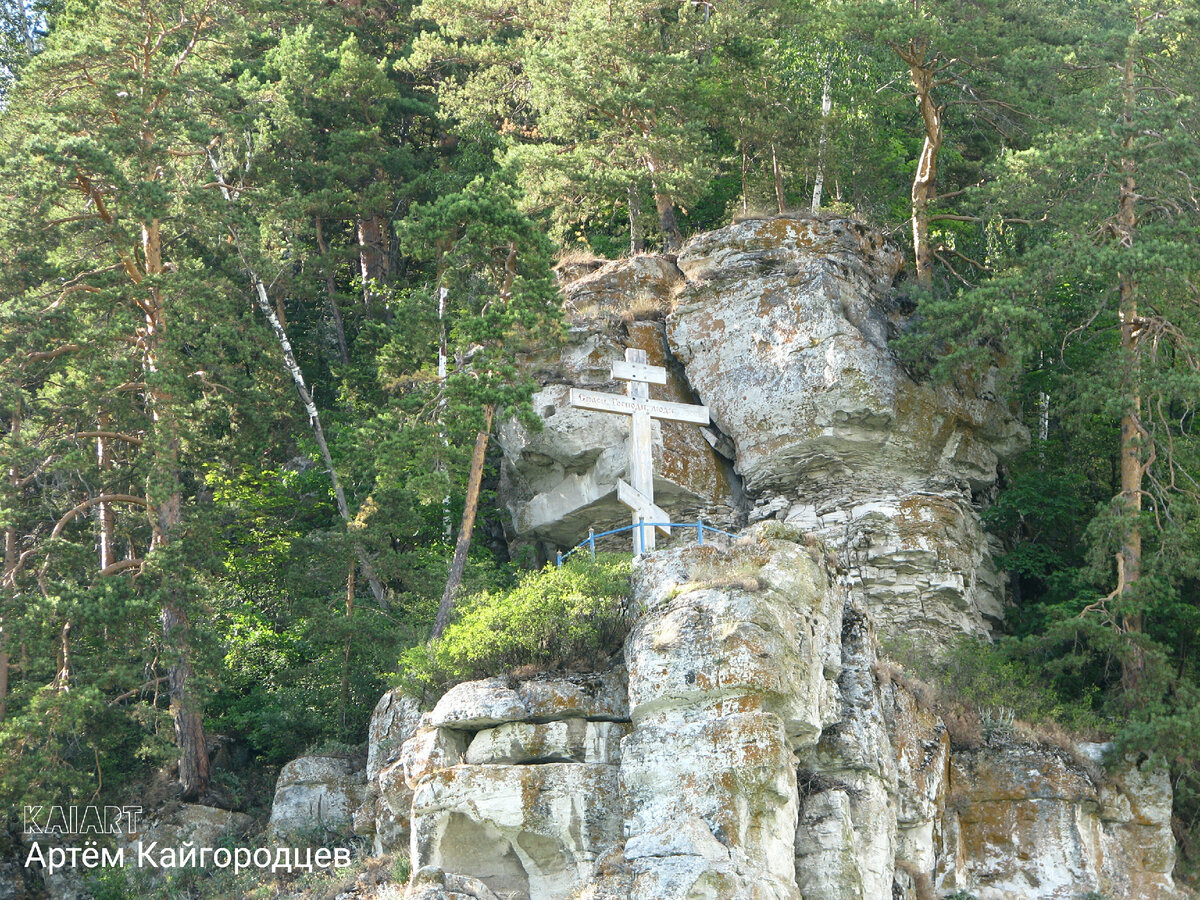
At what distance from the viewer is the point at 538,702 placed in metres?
13.2

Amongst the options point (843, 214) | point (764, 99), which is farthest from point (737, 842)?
point (764, 99)

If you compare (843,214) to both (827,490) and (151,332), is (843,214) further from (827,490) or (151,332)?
(151,332)

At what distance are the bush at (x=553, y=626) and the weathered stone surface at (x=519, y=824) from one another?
1.27 m

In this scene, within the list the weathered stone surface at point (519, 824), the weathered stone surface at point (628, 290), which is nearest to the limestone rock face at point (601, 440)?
the weathered stone surface at point (628, 290)

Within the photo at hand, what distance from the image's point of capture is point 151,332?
19.3 m

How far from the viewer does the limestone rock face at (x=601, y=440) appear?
18.8 m

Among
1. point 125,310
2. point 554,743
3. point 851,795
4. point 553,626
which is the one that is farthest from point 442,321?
point 851,795

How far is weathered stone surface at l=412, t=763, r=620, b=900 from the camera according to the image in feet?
41.5

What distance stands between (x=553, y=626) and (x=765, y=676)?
9.42 ft

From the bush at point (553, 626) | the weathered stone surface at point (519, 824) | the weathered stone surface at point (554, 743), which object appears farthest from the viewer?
the bush at point (553, 626)

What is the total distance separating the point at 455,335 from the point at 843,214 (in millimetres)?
6825

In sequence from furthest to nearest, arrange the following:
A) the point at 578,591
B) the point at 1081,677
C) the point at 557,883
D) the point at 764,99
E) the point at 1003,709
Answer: the point at 764,99 → the point at 1081,677 → the point at 1003,709 → the point at 578,591 → the point at 557,883

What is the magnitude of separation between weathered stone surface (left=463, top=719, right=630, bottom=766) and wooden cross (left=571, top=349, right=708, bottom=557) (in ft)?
8.25

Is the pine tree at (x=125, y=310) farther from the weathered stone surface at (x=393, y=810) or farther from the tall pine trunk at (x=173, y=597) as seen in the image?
the weathered stone surface at (x=393, y=810)
